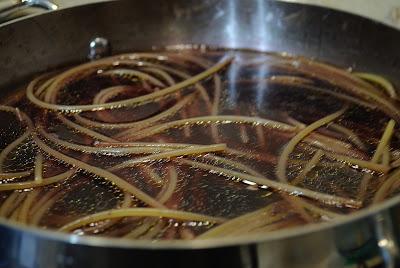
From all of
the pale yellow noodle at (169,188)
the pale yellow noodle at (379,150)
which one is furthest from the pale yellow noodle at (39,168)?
the pale yellow noodle at (379,150)

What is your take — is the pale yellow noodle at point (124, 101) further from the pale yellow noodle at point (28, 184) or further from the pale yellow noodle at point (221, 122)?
the pale yellow noodle at point (28, 184)

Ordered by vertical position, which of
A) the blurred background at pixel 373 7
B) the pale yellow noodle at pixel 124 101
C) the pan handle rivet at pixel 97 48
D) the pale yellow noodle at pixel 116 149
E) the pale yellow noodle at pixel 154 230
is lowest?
the pale yellow noodle at pixel 154 230

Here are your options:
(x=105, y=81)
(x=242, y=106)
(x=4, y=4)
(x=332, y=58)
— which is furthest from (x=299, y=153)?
(x=4, y=4)

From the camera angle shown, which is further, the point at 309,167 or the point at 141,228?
the point at 309,167

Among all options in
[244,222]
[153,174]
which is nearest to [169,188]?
[153,174]

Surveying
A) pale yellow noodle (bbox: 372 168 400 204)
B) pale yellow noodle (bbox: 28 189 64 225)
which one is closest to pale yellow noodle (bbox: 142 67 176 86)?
pale yellow noodle (bbox: 28 189 64 225)

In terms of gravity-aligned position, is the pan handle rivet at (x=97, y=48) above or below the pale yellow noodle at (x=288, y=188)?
above

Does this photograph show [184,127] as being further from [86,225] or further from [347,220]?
[347,220]

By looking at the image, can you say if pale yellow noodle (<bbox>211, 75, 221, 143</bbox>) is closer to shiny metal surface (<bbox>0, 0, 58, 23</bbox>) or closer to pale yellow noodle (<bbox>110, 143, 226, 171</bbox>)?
pale yellow noodle (<bbox>110, 143, 226, 171</bbox>)

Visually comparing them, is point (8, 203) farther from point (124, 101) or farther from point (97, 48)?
point (97, 48)
